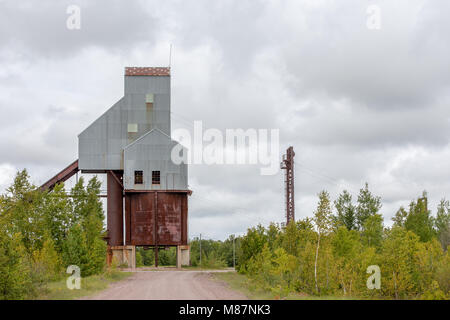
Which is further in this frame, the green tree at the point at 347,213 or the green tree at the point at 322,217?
the green tree at the point at 347,213

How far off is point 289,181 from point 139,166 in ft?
82.3

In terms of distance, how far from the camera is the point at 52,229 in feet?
177

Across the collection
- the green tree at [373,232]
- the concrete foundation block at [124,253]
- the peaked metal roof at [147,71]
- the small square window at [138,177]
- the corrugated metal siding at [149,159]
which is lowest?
the concrete foundation block at [124,253]

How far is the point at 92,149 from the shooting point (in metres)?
74.5

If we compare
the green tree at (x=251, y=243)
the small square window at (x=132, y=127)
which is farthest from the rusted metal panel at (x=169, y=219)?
the green tree at (x=251, y=243)

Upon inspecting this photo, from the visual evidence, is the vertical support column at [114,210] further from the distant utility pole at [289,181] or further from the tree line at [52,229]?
the distant utility pole at [289,181]

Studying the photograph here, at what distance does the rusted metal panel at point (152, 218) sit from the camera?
7325 cm

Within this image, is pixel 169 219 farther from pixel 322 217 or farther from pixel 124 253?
pixel 322 217

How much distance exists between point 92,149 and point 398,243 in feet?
162

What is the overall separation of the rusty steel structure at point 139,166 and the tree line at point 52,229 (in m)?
11.2

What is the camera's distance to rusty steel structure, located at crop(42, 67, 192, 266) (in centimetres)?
7275

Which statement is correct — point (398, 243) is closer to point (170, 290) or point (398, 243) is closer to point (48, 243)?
point (170, 290)

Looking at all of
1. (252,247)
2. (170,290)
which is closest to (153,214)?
(252,247)
